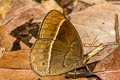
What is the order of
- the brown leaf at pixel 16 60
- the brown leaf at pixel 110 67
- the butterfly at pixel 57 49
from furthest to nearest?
the brown leaf at pixel 16 60 → the butterfly at pixel 57 49 → the brown leaf at pixel 110 67

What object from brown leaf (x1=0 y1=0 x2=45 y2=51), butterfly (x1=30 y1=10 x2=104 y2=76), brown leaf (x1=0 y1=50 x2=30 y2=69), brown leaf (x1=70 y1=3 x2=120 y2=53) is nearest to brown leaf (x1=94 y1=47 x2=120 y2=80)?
butterfly (x1=30 y1=10 x2=104 y2=76)

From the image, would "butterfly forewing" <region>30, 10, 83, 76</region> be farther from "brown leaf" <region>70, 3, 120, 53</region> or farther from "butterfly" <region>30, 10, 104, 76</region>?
"brown leaf" <region>70, 3, 120, 53</region>

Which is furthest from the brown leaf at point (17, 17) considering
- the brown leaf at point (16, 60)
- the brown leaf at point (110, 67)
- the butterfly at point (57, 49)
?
the brown leaf at point (110, 67)

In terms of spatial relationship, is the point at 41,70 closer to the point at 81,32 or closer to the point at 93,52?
the point at 93,52

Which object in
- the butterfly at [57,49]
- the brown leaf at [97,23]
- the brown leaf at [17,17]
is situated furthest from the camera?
the brown leaf at [17,17]

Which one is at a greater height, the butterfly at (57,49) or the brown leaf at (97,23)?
the butterfly at (57,49)

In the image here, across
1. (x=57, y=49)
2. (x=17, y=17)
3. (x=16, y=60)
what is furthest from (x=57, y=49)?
(x=17, y=17)

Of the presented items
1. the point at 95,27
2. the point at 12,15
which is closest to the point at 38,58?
the point at 95,27

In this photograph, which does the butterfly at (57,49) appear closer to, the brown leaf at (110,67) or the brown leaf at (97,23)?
the brown leaf at (110,67)

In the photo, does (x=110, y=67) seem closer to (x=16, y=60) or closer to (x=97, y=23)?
(x=16, y=60)

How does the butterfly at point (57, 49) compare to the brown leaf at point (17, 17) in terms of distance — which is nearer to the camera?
the butterfly at point (57, 49)
